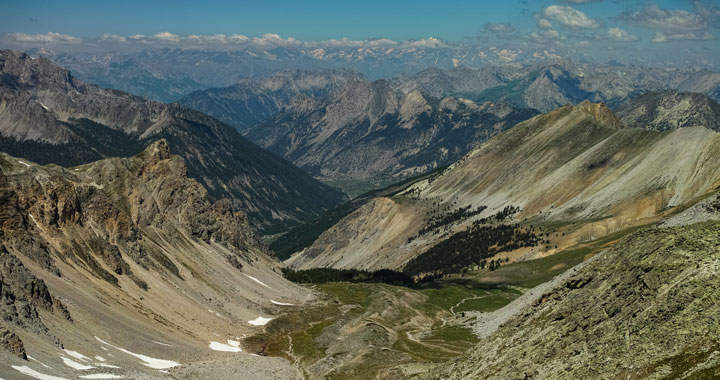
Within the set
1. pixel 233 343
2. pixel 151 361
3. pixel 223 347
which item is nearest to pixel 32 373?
pixel 151 361

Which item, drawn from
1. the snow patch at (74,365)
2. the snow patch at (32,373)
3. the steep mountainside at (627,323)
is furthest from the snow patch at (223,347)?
the steep mountainside at (627,323)

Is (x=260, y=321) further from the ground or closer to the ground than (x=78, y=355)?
closer to the ground

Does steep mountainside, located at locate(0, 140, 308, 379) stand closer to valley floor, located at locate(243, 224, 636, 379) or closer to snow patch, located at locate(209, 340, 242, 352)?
snow patch, located at locate(209, 340, 242, 352)

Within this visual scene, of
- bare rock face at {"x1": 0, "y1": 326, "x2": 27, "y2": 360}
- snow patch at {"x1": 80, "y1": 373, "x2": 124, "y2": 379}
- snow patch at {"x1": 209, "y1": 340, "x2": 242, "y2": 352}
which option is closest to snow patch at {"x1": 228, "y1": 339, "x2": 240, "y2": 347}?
snow patch at {"x1": 209, "y1": 340, "x2": 242, "y2": 352}

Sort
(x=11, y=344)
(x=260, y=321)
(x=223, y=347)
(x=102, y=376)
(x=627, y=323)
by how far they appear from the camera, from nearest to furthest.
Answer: (x=627, y=323)
(x=11, y=344)
(x=102, y=376)
(x=223, y=347)
(x=260, y=321)

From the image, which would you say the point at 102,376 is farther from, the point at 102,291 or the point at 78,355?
the point at 102,291

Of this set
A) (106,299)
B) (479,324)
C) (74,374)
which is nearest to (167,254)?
(106,299)
